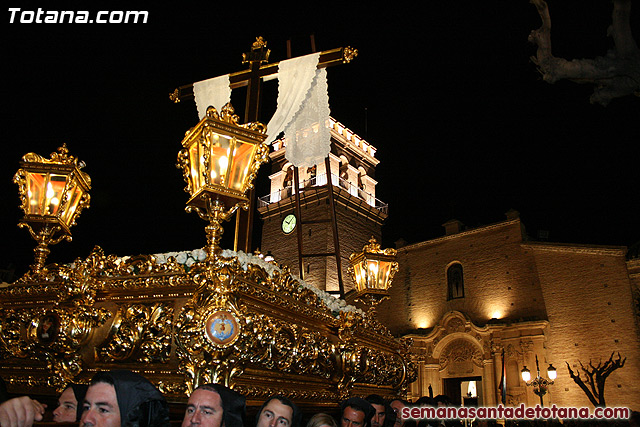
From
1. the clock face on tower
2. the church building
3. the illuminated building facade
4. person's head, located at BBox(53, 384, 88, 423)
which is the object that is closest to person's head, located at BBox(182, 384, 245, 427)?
person's head, located at BBox(53, 384, 88, 423)

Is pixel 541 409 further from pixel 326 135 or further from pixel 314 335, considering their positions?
pixel 314 335

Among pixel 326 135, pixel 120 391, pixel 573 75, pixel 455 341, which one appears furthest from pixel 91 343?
pixel 455 341

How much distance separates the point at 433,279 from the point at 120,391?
24.5m

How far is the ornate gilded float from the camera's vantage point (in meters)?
3.08

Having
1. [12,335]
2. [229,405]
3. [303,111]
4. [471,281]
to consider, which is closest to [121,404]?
[229,405]

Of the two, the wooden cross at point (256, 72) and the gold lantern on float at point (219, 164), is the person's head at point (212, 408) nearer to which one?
the gold lantern on float at point (219, 164)

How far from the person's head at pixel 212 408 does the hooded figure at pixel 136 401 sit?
40cm

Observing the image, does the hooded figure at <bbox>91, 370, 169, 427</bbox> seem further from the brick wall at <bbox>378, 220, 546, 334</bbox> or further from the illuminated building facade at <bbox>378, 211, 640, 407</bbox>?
the brick wall at <bbox>378, 220, 546, 334</bbox>

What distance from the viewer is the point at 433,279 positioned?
83.5 ft

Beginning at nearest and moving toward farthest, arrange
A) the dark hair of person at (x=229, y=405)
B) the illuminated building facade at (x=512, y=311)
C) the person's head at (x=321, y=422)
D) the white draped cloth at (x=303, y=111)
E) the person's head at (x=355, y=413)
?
the dark hair of person at (x=229, y=405)
the person's head at (x=321, y=422)
the person's head at (x=355, y=413)
the white draped cloth at (x=303, y=111)
the illuminated building facade at (x=512, y=311)

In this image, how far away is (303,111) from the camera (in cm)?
679

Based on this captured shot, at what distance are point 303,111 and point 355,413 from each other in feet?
13.9

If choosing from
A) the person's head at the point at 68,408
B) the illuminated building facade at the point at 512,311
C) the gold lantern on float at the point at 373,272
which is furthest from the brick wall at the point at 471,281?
the person's head at the point at 68,408

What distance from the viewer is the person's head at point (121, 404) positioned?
2.02 m
